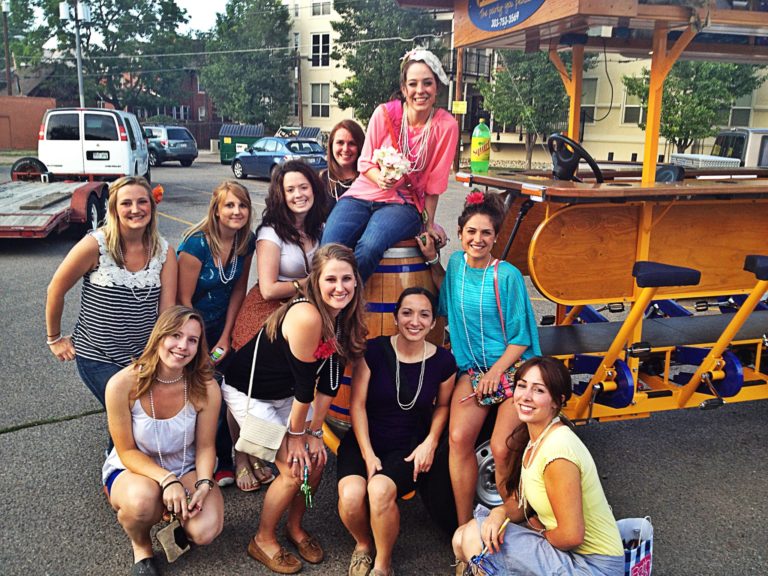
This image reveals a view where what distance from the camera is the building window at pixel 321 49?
140 ft

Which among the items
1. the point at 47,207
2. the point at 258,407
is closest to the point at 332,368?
the point at 258,407

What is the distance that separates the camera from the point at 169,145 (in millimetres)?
27000

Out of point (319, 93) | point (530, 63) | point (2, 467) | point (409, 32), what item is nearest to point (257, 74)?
point (319, 93)

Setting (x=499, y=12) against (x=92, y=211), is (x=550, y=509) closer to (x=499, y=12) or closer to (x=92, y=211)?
(x=499, y=12)

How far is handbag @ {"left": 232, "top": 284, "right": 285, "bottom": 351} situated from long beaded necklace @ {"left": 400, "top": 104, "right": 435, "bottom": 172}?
1.01m

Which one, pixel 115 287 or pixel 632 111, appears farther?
pixel 632 111

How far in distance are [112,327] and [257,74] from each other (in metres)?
38.8

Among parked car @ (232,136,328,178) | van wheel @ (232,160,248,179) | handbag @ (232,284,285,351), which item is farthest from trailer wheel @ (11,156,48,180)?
handbag @ (232,284,285,351)

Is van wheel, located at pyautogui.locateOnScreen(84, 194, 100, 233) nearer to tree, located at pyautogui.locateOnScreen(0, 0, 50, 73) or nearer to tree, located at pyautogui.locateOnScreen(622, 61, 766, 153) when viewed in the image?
tree, located at pyautogui.locateOnScreen(622, 61, 766, 153)

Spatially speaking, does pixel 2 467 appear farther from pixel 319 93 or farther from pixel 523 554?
pixel 319 93

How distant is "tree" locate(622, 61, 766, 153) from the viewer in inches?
839

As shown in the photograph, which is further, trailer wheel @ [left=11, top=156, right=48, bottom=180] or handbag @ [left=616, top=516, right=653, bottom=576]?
trailer wheel @ [left=11, top=156, right=48, bottom=180]

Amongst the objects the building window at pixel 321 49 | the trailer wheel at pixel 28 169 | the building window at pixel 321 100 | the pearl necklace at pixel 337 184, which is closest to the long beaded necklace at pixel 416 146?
the pearl necklace at pixel 337 184

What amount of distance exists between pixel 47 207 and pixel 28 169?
4.06 metres
